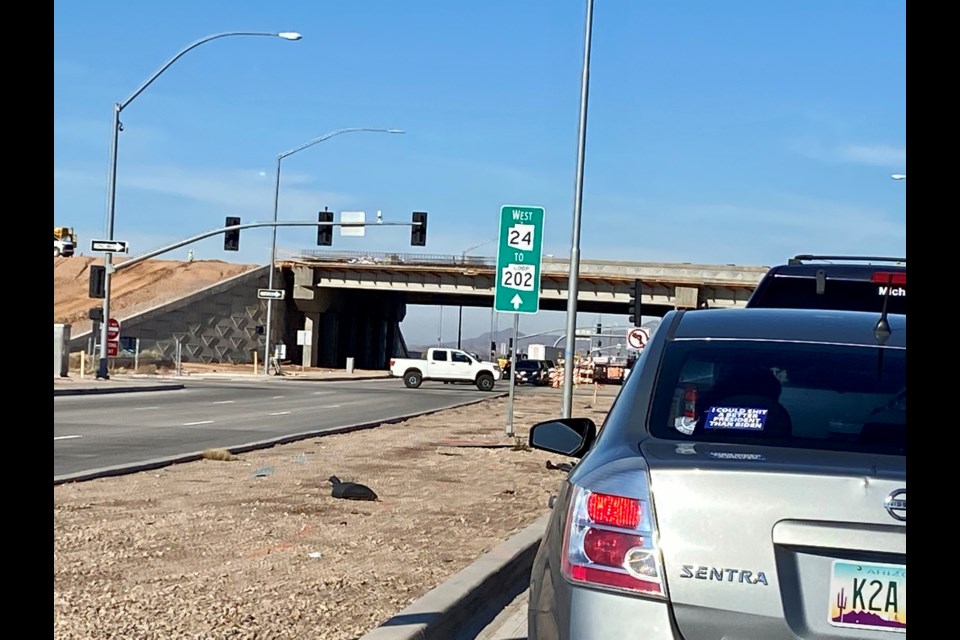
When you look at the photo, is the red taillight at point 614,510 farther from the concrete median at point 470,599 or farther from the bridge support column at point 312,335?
the bridge support column at point 312,335

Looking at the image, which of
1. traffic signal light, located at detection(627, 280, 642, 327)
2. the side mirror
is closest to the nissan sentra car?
the side mirror

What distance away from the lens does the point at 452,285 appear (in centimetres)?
7538

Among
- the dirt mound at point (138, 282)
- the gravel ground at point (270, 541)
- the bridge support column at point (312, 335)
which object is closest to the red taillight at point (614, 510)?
the gravel ground at point (270, 541)

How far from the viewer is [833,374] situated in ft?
15.0

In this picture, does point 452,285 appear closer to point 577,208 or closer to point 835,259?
point 577,208

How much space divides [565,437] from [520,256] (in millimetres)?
15129

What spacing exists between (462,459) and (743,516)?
46.0 feet

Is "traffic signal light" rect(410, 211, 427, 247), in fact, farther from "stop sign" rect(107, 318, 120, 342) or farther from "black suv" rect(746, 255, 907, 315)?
"black suv" rect(746, 255, 907, 315)

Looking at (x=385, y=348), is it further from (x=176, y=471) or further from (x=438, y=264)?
(x=176, y=471)

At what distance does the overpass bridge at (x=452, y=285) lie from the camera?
7138cm

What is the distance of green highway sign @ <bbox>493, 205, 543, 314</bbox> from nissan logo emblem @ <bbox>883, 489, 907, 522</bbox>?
56.2 feet

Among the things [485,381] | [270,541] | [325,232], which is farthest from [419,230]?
[270,541]

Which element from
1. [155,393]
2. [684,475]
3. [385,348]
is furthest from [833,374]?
[385,348]

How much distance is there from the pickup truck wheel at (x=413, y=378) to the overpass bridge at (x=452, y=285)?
1490 centimetres
